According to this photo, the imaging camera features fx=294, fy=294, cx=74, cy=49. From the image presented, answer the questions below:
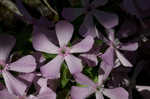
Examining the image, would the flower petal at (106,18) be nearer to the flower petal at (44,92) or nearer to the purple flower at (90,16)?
the purple flower at (90,16)

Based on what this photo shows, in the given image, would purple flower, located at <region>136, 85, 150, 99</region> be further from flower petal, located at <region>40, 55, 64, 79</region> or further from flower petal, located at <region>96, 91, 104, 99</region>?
flower petal, located at <region>40, 55, 64, 79</region>

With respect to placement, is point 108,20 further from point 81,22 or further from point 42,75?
point 42,75

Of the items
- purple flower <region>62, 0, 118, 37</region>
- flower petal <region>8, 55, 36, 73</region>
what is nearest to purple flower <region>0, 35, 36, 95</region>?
flower petal <region>8, 55, 36, 73</region>

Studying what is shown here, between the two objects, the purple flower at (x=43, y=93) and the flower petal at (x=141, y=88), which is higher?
the purple flower at (x=43, y=93)

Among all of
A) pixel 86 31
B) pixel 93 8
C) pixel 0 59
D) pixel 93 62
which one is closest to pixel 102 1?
pixel 93 8

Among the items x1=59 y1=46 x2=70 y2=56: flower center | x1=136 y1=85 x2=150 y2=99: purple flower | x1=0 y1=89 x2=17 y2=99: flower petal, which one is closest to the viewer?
x1=0 y1=89 x2=17 y2=99: flower petal

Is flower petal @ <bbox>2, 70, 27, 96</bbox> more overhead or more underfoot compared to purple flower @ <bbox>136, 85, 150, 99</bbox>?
more overhead

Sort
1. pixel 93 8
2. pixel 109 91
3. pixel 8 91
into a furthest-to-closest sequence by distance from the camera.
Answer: pixel 93 8 → pixel 109 91 → pixel 8 91

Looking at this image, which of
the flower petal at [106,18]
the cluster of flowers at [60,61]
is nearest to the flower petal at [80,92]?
the cluster of flowers at [60,61]
